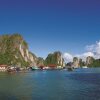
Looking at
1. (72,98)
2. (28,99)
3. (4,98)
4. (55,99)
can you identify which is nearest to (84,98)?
(72,98)

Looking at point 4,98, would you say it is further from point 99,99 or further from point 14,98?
point 99,99

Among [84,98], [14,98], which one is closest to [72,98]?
[84,98]

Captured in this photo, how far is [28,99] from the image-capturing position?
6869 cm

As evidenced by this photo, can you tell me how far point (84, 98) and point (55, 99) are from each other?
313 inches

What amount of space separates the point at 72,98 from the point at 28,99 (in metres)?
11.8

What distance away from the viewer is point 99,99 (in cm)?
6819

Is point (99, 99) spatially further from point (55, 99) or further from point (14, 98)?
point (14, 98)

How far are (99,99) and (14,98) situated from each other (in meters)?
22.2

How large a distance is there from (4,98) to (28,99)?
6434mm

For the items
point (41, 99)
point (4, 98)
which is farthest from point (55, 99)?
point (4, 98)

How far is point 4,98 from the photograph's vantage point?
69.5 meters

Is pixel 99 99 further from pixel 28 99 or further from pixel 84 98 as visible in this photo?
pixel 28 99

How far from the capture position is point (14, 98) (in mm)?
69688

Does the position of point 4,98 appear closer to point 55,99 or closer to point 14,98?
point 14,98
